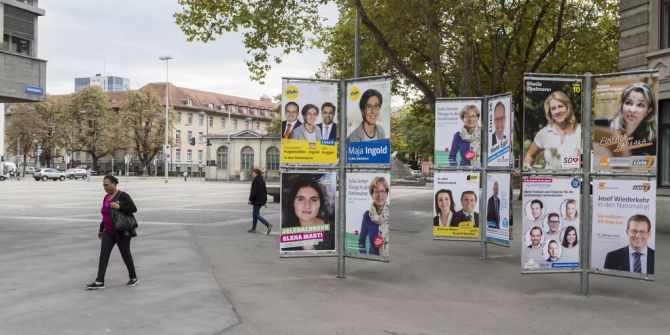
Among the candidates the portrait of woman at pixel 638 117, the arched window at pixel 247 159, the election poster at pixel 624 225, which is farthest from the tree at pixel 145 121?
the portrait of woman at pixel 638 117

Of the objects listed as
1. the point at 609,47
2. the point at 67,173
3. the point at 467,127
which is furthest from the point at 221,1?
the point at 67,173

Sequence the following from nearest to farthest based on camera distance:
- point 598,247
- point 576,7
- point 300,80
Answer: point 598,247 → point 300,80 → point 576,7

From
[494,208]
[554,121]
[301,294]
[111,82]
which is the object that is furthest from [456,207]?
[111,82]

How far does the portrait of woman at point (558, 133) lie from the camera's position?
26.1 feet

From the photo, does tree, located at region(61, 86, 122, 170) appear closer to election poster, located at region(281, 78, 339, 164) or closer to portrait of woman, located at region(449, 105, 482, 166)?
portrait of woman, located at region(449, 105, 482, 166)

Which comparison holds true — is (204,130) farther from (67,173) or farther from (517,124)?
(517,124)

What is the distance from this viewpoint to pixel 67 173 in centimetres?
6962

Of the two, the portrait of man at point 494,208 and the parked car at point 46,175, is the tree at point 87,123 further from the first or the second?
the portrait of man at point 494,208

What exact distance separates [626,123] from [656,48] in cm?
987

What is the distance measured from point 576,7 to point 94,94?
2913 inches

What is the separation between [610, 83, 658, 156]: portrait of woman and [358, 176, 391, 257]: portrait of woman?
332 centimetres

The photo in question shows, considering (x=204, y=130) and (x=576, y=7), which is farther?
(x=204, y=130)

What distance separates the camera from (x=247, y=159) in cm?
6925

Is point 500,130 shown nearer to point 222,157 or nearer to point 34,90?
point 34,90
